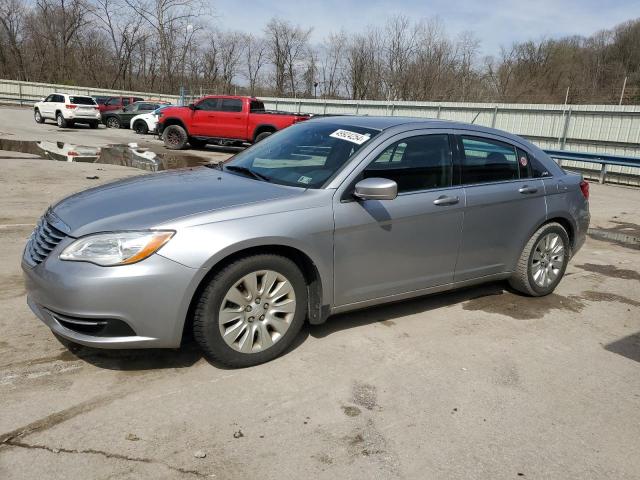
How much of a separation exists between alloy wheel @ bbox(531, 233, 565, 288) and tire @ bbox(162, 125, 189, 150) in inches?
603

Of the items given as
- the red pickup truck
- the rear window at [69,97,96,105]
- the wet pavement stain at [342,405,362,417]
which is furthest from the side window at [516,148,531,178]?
the rear window at [69,97,96,105]

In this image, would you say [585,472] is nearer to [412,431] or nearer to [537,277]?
[412,431]

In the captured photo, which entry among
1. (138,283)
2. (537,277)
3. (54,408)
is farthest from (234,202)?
(537,277)

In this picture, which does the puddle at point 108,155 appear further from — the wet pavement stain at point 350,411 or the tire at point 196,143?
the wet pavement stain at point 350,411

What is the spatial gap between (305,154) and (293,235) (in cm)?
99

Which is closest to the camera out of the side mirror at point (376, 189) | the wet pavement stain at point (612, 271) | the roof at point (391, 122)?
the side mirror at point (376, 189)

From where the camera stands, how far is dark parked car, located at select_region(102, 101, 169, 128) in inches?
1077

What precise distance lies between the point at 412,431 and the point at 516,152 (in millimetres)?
2963

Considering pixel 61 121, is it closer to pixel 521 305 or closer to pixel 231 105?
pixel 231 105

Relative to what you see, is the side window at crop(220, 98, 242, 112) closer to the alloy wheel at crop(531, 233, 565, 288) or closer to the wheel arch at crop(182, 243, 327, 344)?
the alloy wheel at crop(531, 233, 565, 288)

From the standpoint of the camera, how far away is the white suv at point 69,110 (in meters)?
24.9

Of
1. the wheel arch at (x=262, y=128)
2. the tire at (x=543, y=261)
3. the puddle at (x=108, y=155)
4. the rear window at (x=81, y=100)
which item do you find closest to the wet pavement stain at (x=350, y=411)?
the tire at (x=543, y=261)

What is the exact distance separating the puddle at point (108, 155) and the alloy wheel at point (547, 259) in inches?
392

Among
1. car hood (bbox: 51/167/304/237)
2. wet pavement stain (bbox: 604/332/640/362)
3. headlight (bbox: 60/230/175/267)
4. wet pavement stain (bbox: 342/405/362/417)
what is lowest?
wet pavement stain (bbox: 342/405/362/417)
